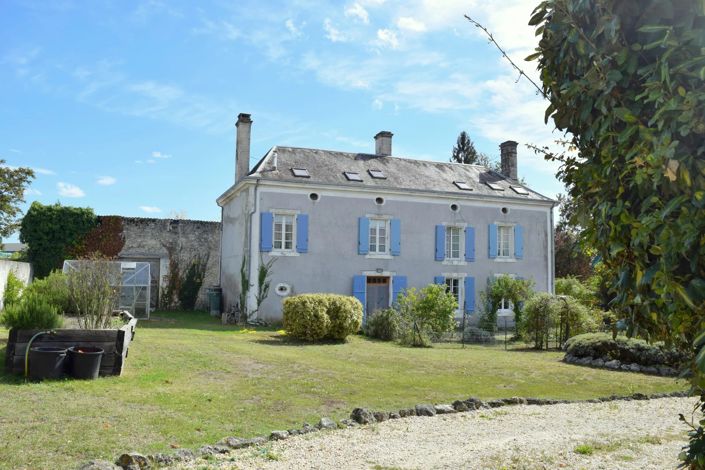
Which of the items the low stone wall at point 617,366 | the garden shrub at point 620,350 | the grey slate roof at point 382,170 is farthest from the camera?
the grey slate roof at point 382,170

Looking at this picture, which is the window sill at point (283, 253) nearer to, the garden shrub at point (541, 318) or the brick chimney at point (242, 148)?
the brick chimney at point (242, 148)

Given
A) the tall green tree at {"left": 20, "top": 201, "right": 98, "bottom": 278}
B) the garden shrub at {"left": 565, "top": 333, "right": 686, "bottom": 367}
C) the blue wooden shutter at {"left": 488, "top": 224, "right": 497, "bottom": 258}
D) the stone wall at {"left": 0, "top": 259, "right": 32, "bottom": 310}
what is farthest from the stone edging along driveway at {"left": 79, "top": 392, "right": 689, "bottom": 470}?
the tall green tree at {"left": 20, "top": 201, "right": 98, "bottom": 278}

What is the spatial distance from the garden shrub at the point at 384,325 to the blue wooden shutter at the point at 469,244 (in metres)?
5.87

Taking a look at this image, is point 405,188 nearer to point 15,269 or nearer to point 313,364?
point 313,364

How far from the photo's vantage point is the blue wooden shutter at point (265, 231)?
18328mm

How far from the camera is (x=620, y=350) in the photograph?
11.7 meters

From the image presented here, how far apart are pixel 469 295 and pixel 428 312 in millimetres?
5976

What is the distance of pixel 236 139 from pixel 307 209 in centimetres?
405

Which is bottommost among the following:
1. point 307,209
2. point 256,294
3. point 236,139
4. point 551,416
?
Result: point 551,416

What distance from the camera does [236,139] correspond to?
20.6 meters

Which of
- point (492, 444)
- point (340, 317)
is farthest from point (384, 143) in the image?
point (492, 444)

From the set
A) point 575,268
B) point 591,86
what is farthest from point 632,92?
point 575,268

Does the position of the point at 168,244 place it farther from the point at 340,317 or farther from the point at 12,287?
the point at 340,317

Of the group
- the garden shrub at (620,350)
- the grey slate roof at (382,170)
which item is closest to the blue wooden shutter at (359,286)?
the grey slate roof at (382,170)
